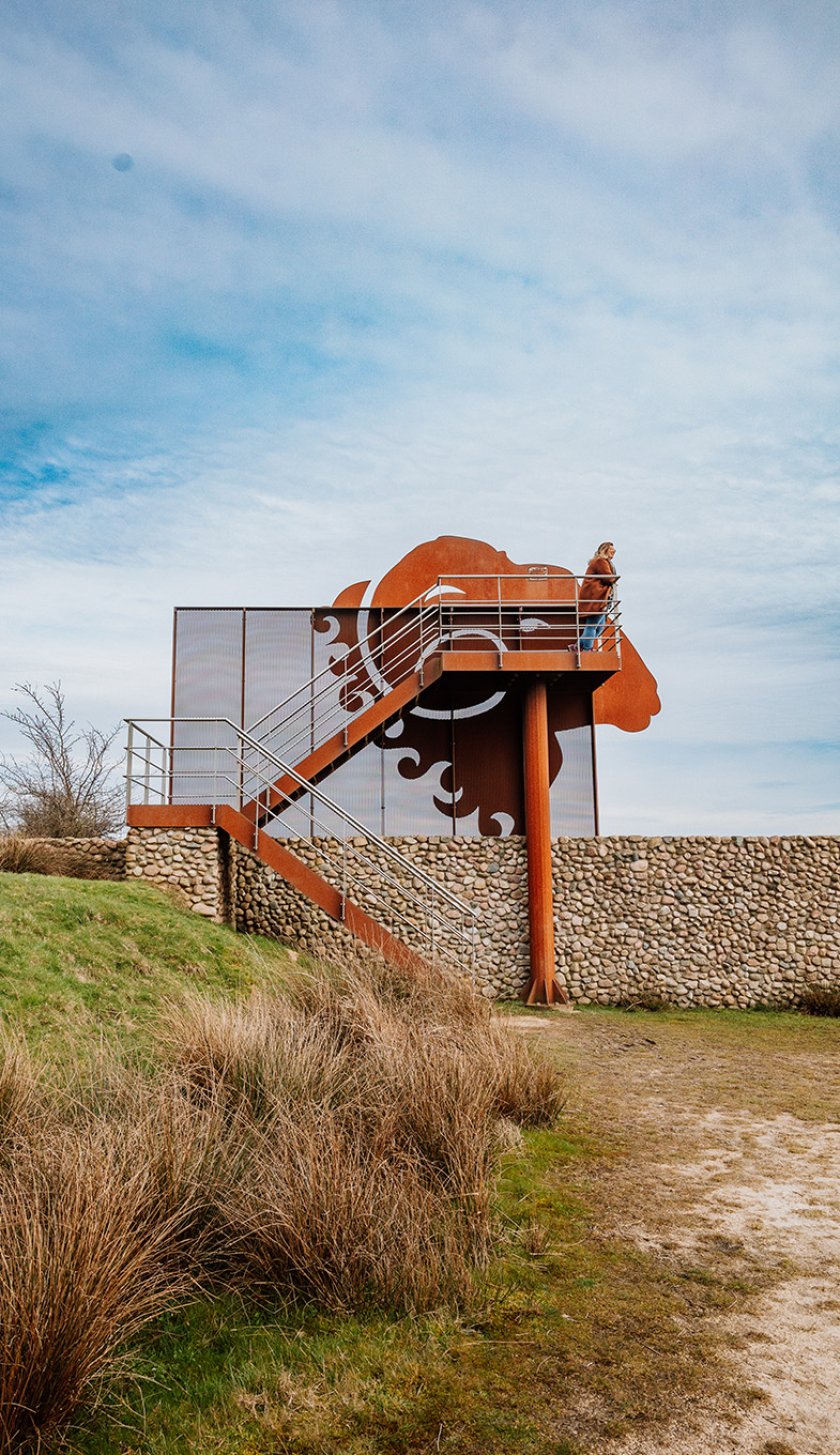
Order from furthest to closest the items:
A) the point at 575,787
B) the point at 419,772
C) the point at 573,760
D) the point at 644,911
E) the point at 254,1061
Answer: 1. the point at 573,760
2. the point at 575,787
3. the point at 419,772
4. the point at 644,911
5. the point at 254,1061

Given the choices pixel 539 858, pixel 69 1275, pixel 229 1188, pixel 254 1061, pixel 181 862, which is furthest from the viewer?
pixel 539 858

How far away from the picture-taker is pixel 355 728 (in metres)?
16.7

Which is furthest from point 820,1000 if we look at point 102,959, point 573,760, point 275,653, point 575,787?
point 102,959

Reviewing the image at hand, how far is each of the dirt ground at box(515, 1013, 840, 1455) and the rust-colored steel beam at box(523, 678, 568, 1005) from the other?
4.27 metres

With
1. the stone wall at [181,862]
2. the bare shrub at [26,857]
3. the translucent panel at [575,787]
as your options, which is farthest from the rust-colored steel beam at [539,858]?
the bare shrub at [26,857]

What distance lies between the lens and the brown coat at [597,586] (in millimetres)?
17812

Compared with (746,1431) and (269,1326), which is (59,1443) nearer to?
(269,1326)

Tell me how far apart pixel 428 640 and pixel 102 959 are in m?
9.37

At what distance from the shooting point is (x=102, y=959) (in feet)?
37.0

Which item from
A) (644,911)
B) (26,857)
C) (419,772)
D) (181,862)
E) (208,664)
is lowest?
(644,911)

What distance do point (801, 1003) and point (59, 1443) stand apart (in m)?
16.9

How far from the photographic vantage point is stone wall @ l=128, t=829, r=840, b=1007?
17.8 meters

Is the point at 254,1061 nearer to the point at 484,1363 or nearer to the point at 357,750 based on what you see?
the point at 484,1363

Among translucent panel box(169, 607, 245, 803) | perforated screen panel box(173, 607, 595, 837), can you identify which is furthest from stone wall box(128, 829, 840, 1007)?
translucent panel box(169, 607, 245, 803)
